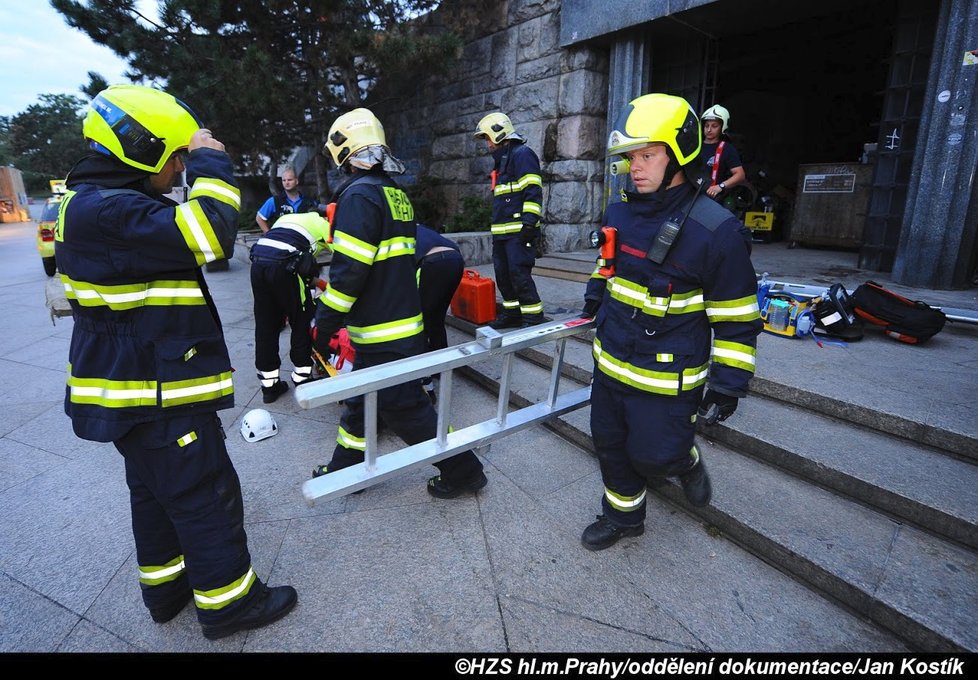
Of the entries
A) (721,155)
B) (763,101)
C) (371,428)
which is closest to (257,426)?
(371,428)

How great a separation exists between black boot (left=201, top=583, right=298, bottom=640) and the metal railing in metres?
0.52

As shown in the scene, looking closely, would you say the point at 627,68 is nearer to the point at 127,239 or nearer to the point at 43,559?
the point at 127,239

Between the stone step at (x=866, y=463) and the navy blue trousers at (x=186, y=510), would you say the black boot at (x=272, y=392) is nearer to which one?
the navy blue trousers at (x=186, y=510)

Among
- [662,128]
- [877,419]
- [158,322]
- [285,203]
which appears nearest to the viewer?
[158,322]

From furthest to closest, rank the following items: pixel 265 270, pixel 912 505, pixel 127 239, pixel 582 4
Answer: pixel 582 4 < pixel 265 270 < pixel 912 505 < pixel 127 239

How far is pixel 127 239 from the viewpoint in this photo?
5.43 feet

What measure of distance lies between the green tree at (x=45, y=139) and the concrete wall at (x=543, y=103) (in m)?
57.1

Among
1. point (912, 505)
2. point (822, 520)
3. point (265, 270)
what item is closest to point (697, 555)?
point (822, 520)

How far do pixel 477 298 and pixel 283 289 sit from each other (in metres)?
1.92

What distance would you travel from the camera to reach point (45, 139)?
5472 centimetres

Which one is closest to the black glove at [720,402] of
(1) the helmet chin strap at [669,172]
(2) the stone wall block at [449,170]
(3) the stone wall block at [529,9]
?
(1) the helmet chin strap at [669,172]

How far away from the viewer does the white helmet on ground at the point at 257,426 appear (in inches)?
145

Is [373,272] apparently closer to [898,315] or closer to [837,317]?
[837,317]
